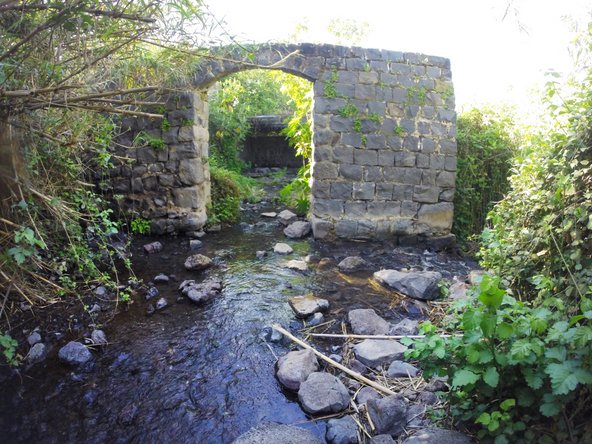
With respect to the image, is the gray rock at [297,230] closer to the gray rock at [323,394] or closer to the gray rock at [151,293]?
the gray rock at [151,293]

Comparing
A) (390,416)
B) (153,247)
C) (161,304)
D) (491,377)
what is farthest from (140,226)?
(491,377)

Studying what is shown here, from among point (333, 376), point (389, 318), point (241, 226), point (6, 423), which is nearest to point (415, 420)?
point (333, 376)

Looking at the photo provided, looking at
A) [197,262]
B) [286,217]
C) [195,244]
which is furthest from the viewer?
[286,217]

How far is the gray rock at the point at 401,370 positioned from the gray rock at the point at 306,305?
0.90 m

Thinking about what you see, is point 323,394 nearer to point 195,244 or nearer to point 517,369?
point 517,369

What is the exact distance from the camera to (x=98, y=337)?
2.78m

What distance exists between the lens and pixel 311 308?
10.6ft

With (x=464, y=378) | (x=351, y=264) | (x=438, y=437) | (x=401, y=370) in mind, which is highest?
(x=464, y=378)

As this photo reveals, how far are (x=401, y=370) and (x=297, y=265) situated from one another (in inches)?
84.4

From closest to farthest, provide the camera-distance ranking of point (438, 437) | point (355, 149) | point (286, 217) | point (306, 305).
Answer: point (438, 437) < point (306, 305) < point (355, 149) < point (286, 217)

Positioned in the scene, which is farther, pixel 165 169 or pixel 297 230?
pixel 297 230

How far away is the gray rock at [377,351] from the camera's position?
8.29ft

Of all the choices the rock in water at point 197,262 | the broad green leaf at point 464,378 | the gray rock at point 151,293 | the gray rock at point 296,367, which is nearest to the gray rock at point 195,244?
the rock in water at point 197,262

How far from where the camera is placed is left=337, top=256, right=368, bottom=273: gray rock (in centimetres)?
435
